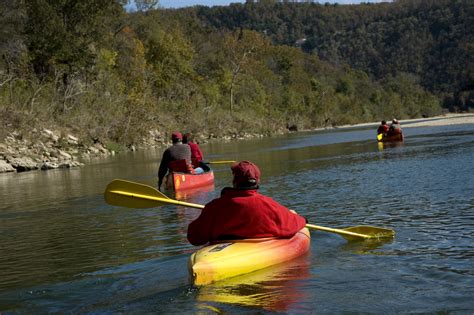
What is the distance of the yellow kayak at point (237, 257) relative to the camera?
21.7 feet

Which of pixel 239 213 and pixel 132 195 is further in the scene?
pixel 132 195

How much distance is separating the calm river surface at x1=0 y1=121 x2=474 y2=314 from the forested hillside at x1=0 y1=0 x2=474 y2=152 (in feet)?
68.5

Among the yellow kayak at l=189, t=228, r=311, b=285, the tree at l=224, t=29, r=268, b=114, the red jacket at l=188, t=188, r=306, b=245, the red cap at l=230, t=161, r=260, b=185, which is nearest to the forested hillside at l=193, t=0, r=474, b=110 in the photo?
the tree at l=224, t=29, r=268, b=114

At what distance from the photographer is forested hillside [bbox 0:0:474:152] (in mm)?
41250

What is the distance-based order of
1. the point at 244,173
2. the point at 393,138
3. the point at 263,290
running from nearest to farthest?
the point at 263,290 → the point at 244,173 → the point at 393,138

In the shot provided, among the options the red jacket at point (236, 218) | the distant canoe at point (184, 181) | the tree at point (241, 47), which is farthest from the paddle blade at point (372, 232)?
the tree at point (241, 47)

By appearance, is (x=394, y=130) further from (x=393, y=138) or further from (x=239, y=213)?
(x=239, y=213)

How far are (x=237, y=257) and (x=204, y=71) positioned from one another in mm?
73022

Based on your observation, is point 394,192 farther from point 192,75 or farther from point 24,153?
point 192,75

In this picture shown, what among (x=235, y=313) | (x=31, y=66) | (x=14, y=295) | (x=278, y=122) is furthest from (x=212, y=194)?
(x=278, y=122)

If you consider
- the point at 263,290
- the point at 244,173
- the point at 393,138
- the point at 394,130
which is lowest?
the point at 263,290

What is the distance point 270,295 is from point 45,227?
6.62 meters

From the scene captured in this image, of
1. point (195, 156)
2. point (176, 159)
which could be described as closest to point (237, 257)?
point (176, 159)

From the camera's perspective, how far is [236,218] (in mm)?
7180
